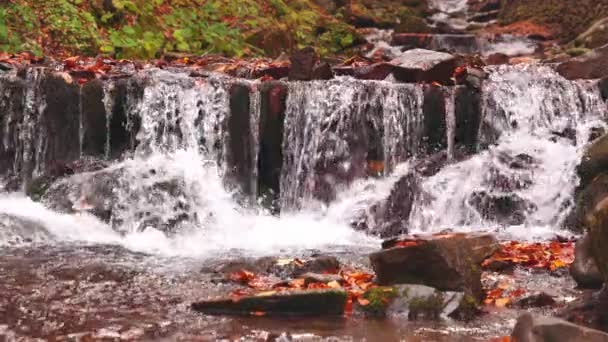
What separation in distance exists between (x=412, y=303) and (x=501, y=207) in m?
5.89

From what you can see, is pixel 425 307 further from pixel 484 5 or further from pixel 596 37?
pixel 484 5

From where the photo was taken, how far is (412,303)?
16.2 feet

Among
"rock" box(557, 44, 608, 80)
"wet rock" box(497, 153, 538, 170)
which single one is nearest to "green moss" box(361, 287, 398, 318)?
"wet rock" box(497, 153, 538, 170)

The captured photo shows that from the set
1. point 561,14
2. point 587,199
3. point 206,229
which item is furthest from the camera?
point 561,14

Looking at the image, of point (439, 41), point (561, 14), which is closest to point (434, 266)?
point (439, 41)

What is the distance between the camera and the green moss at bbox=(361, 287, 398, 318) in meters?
4.95

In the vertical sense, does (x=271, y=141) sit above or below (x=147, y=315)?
above

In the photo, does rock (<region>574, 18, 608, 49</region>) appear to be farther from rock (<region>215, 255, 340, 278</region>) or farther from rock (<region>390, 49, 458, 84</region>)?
rock (<region>215, 255, 340, 278</region>)

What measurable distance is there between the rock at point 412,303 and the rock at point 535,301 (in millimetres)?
623

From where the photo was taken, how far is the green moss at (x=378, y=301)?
4949 millimetres

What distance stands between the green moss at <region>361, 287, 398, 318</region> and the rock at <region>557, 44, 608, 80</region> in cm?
826

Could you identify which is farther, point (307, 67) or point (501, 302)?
point (307, 67)

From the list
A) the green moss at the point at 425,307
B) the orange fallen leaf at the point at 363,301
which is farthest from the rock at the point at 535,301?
the orange fallen leaf at the point at 363,301

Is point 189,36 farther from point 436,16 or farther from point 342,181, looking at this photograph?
point 436,16
